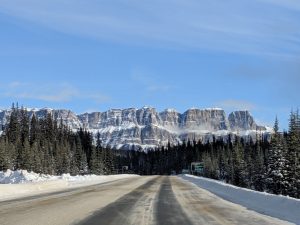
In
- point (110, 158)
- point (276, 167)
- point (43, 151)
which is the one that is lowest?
point (276, 167)

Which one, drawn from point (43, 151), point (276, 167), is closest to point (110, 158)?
point (43, 151)

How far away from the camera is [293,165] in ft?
243

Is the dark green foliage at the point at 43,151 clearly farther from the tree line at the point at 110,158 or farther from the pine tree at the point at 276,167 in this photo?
the pine tree at the point at 276,167

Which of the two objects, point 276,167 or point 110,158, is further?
point 110,158

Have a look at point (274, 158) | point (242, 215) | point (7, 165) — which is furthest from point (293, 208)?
point (7, 165)

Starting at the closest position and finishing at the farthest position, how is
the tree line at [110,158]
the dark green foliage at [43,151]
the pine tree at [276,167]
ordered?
the pine tree at [276,167] < the tree line at [110,158] < the dark green foliage at [43,151]

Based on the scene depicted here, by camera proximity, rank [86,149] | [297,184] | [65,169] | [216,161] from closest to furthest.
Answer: [297,184], [65,169], [216,161], [86,149]

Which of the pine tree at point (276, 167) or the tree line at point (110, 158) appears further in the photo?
the tree line at point (110, 158)

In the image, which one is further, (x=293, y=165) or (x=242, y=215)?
(x=293, y=165)

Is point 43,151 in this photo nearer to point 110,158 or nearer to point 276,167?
point 110,158

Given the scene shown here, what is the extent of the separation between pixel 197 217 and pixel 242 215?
1948 mm

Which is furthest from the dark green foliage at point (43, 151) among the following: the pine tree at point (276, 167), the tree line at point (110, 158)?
the pine tree at point (276, 167)

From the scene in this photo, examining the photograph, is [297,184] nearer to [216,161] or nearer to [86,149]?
[216,161]

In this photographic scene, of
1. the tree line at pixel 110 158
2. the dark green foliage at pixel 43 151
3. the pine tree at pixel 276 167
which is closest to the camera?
→ the pine tree at pixel 276 167
